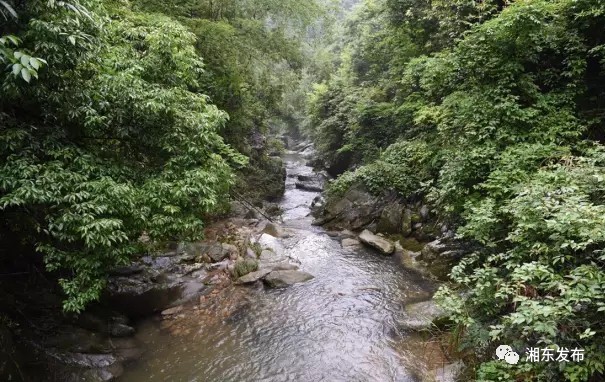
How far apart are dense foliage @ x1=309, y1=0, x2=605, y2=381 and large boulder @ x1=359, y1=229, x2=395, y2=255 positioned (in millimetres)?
2147

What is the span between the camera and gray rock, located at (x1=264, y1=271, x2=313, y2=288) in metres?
9.50

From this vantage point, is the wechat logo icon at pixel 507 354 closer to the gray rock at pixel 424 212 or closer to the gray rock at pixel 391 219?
the gray rock at pixel 424 212

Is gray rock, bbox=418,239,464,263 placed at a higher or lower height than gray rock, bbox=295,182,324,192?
higher

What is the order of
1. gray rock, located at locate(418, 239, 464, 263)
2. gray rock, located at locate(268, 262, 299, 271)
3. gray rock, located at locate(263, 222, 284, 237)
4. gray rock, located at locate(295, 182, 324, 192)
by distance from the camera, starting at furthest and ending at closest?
gray rock, located at locate(295, 182, 324, 192) → gray rock, located at locate(263, 222, 284, 237) → gray rock, located at locate(268, 262, 299, 271) → gray rock, located at locate(418, 239, 464, 263)

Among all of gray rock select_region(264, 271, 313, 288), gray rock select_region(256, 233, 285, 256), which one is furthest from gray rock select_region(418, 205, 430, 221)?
gray rock select_region(256, 233, 285, 256)

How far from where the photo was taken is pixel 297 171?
31.0 metres

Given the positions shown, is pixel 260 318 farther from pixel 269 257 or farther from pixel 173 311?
pixel 269 257

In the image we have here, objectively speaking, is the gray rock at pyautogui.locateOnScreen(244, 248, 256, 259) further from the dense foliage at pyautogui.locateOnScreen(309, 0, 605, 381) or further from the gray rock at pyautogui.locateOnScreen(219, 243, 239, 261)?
the dense foliage at pyautogui.locateOnScreen(309, 0, 605, 381)

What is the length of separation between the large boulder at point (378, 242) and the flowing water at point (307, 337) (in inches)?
32.6

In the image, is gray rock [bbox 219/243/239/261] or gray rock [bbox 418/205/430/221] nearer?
gray rock [bbox 219/243/239/261]

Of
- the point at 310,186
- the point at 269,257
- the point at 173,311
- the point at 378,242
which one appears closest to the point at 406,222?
the point at 378,242

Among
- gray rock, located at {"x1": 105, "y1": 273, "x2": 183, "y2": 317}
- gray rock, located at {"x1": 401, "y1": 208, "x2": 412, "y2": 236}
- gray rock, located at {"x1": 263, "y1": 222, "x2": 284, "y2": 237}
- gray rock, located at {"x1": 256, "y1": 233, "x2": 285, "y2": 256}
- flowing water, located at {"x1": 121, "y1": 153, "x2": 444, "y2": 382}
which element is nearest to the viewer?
flowing water, located at {"x1": 121, "y1": 153, "x2": 444, "y2": 382}

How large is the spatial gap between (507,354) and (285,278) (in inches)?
240

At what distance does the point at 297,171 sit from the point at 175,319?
77.3 ft
